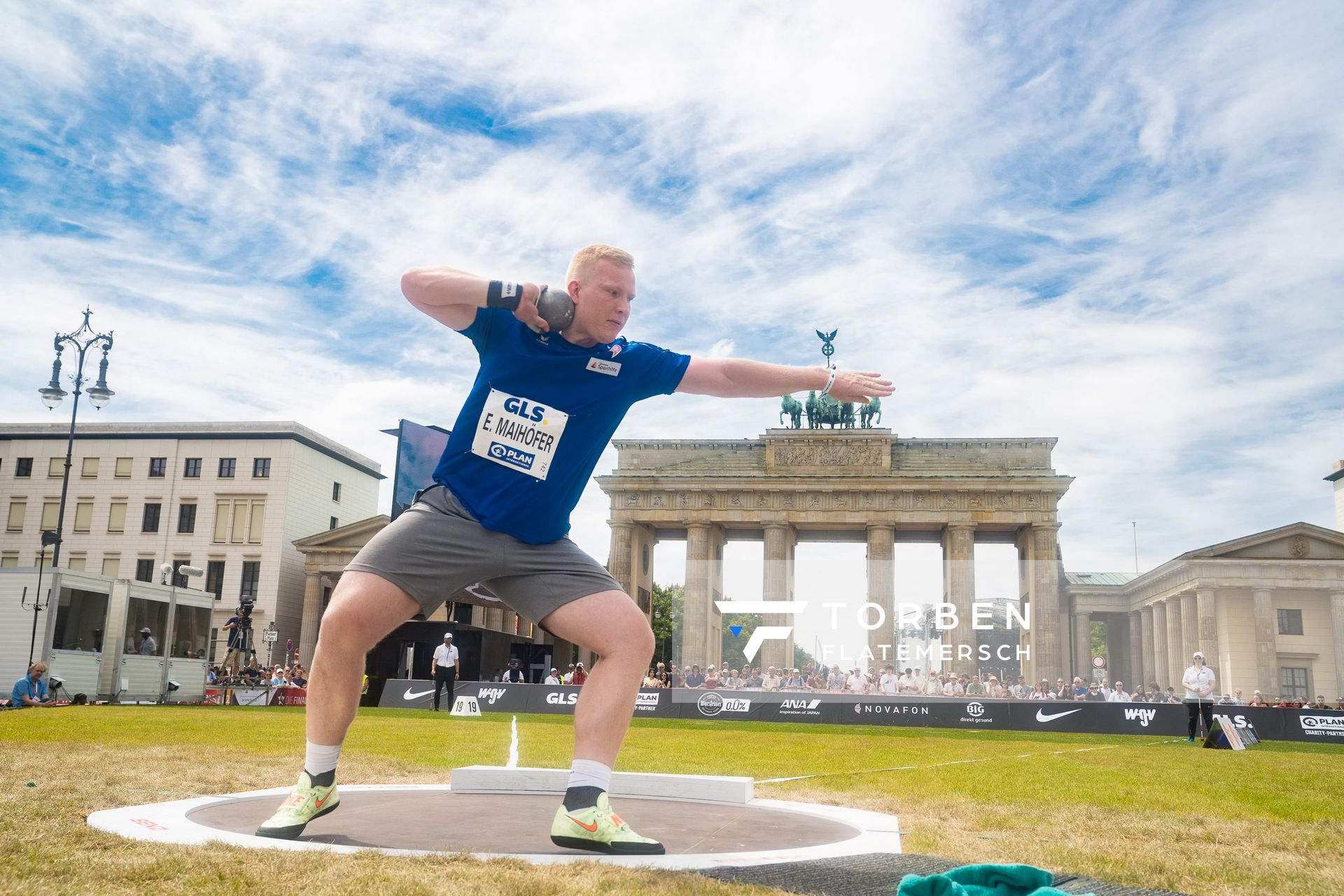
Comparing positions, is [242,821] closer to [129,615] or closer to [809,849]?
[809,849]

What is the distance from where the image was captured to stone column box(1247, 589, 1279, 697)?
51781 millimetres

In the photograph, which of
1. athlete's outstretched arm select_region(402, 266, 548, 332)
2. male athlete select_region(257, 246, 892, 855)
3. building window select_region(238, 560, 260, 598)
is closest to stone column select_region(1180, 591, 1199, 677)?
building window select_region(238, 560, 260, 598)

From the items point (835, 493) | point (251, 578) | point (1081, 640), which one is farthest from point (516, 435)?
point (251, 578)

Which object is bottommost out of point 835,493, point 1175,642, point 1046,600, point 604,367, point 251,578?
point 1175,642

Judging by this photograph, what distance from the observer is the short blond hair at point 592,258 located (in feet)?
12.7

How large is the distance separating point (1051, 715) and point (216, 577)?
53.4 metres

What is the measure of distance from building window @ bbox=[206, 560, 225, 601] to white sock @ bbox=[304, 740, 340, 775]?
65.6m

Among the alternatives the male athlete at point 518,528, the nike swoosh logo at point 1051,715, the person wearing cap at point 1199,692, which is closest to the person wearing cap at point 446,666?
the nike swoosh logo at point 1051,715

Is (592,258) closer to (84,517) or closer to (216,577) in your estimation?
(216,577)

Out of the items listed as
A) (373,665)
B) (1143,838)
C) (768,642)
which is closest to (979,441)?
(768,642)

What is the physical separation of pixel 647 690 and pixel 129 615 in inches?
539

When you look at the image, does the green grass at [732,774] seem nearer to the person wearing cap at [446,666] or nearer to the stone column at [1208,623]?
the person wearing cap at [446,666]

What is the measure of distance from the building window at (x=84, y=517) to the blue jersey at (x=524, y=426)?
229 feet

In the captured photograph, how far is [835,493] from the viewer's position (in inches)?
2504
